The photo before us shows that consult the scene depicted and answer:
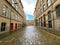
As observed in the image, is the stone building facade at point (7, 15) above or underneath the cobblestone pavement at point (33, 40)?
above

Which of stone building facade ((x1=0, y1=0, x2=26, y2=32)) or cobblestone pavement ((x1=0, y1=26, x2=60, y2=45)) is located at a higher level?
stone building facade ((x1=0, y1=0, x2=26, y2=32))

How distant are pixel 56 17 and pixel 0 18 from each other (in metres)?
8.47

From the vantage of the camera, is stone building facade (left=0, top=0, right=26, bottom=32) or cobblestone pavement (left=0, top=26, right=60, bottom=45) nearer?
cobblestone pavement (left=0, top=26, right=60, bottom=45)

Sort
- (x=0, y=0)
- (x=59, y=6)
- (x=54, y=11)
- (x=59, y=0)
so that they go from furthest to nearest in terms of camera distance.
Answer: (x=54, y=11) < (x=59, y=6) < (x=59, y=0) < (x=0, y=0)

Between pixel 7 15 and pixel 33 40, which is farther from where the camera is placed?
pixel 7 15

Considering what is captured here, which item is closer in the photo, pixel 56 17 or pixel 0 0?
pixel 0 0

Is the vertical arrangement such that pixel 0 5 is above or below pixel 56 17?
above

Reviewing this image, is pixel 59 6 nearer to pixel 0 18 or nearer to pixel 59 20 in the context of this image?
pixel 59 20

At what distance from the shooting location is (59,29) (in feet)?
31.5

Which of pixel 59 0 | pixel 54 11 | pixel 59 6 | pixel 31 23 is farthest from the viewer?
pixel 31 23

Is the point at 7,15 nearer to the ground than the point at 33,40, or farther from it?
farther from it

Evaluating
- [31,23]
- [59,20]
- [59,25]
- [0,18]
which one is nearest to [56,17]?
[59,20]

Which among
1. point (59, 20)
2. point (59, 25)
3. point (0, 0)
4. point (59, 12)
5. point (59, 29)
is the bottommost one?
point (59, 29)

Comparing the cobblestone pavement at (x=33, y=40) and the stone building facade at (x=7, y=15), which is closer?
the cobblestone pavement at (x=33, y=40)
